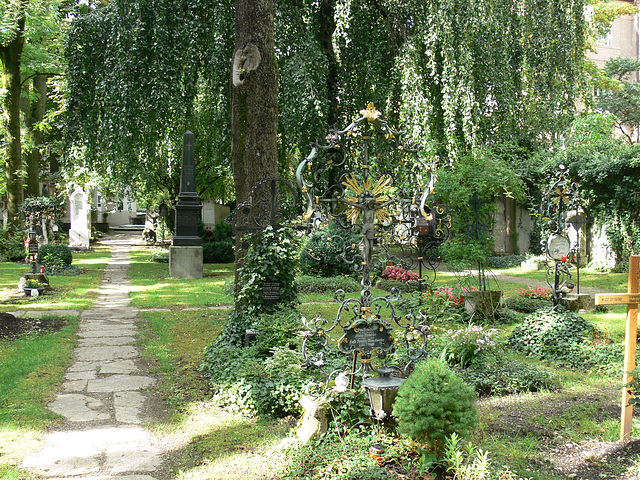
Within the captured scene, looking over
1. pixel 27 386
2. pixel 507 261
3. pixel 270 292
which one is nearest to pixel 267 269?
pixel 270 292

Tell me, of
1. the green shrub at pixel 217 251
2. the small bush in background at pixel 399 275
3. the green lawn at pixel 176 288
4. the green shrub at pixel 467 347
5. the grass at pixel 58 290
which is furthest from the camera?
the green shrub at pixel 217 251

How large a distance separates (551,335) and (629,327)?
8.99 ft

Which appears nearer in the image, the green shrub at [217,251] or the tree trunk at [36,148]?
the green shrub at [217,251]

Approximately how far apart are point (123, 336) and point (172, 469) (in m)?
4.30

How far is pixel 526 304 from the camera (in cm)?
956

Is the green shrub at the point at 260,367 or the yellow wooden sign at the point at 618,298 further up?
the yellow wooden sign at the point at 618,298

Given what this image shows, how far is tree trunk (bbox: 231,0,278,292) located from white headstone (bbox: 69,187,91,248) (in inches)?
681

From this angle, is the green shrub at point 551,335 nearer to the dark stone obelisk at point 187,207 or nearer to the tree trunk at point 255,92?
the tree trunk at point 255,92

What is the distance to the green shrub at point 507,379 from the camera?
5.20 meters

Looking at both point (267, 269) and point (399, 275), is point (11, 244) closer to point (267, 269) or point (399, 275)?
point (399, 275)

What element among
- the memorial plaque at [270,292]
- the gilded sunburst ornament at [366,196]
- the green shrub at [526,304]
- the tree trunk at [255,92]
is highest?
the tree trunk at [255,92]

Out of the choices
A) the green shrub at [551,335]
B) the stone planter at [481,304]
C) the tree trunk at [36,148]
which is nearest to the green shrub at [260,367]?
the green shrub at [551,335]

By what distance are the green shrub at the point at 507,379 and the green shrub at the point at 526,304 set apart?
408cm

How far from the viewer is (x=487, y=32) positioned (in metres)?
9.10
